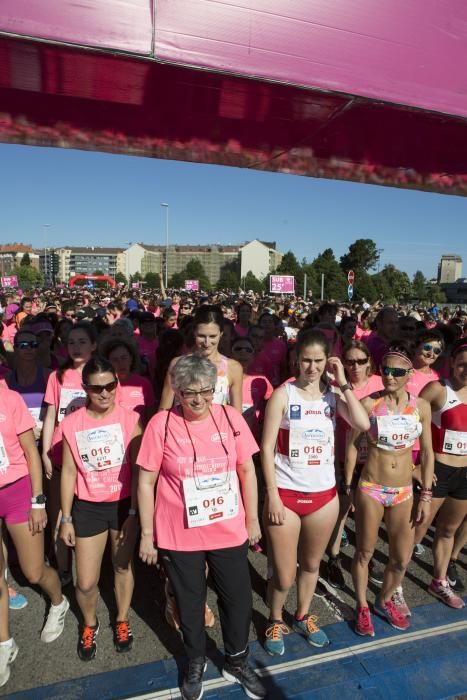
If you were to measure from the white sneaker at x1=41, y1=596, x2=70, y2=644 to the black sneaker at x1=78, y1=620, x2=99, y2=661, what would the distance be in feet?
0.55

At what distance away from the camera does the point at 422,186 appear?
4246 mm

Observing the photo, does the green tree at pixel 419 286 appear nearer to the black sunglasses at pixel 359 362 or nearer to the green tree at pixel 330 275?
the green tree at pixel 330 275

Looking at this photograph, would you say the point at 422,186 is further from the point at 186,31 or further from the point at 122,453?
the point at 122,453

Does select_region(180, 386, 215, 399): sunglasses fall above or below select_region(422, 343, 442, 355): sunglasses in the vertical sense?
below

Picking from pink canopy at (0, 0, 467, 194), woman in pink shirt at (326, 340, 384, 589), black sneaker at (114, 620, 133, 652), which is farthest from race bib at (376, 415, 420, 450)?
black sneaker at (114, 620, 133, 652)

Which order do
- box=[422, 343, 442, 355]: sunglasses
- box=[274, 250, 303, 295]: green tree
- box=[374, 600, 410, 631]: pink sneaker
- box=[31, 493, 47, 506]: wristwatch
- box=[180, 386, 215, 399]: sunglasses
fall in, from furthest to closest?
box=[274, 250, 303, 295]: green tree → box=[422, 343, 442, 355]: sunglasses → box=[374, 600, 410, 631]: pink sneaker → box=[31, 493, 47, 506]: wristwatch → box=[180, 386, 215, 399]: sunglasses

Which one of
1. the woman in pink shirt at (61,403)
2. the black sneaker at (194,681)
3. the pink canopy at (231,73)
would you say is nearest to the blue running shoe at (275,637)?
the black sneaker at (194,681)

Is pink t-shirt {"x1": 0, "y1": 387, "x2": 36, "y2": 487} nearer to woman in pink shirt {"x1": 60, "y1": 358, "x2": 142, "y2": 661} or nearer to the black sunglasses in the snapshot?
woman in pink shirt {"x1": 60, "y1": 358, "x2": 142, "y2": 661}

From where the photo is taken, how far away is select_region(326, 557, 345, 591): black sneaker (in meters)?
3.51

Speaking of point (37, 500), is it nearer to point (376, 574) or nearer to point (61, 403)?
point (61, 403)

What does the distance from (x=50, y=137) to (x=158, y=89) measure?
1.03 meters

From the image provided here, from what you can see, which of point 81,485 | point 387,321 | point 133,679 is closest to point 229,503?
point 81,485

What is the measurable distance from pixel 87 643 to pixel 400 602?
2.17 meters

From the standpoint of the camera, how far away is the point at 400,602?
321 cm
